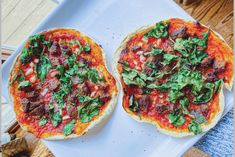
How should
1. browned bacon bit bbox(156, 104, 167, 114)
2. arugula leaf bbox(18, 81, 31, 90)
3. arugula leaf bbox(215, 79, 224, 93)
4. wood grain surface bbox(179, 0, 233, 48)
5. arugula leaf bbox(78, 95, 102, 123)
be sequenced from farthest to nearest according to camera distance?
wood grain surface bbox(179, 0, 233, 48)
arugula leaf bbox(18, 81, 31, 90)
arugula leaf bbox(78, 95, 102, 123)
browned bacon bit bbox(156, 104, 167, 114)
arugula leaf bbox(215, 79, 224, 93)

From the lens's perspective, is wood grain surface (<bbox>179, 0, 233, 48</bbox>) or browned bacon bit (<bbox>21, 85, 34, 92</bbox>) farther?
wood grain surface (<bbox>179, 0, 233, 48</bbox>)

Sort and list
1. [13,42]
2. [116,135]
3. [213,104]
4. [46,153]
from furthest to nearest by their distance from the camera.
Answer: [13,42] → [46,153] → [116,135] → [213,104]

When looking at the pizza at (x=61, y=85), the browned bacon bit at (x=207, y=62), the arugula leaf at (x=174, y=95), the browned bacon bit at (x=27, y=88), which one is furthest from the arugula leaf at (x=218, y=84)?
the browned bacon bit at (x=27, y=88)

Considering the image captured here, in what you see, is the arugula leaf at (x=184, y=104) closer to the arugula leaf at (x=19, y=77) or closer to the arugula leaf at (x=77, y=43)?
the arugula leaf at (x=77, y=43)

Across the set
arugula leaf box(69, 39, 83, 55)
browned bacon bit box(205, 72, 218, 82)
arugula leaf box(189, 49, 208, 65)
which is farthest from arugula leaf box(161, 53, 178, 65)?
arugula leaf box(69, 39, 83, 55)

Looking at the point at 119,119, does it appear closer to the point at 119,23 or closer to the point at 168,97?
the point at 168,97

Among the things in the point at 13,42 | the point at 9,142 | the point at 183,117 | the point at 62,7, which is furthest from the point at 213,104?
the point at 13,42

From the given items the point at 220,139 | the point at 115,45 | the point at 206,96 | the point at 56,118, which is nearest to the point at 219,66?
the point at 206,96

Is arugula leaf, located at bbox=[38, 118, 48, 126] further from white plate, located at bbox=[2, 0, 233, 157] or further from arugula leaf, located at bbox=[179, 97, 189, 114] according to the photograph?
arugula leaf, located at bbox=[179, 97, 189, 114]
